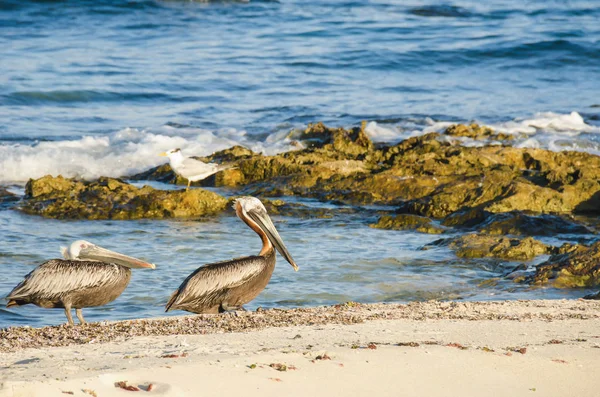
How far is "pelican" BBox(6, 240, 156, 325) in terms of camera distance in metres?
6.74

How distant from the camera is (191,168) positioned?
12914 millimetres

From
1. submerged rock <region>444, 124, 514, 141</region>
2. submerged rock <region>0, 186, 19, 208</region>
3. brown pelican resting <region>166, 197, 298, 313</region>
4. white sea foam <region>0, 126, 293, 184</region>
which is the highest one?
brown pelican resting <region>166, 197, 298, 313</region>

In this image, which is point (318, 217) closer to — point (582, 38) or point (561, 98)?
point (561, 98)

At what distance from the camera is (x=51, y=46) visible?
24766 mm

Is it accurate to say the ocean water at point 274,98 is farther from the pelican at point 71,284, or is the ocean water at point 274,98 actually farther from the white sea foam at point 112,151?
the pelican at point 71,284

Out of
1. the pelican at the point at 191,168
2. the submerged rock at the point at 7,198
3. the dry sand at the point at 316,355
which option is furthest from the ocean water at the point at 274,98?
the dry sand at the point at 316,355

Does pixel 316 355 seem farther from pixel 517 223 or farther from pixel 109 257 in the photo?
pixel 517 223

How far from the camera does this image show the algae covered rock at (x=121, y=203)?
11625 mm

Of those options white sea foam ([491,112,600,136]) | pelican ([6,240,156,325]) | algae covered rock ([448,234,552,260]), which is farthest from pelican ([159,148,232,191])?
white sea foam ([491,112,600,136])

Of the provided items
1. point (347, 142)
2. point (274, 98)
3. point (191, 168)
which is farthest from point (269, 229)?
point (274, 98)

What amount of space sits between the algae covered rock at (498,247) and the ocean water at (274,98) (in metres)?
0.20

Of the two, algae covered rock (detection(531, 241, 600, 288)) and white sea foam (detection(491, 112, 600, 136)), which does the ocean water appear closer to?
white sea foam (detection(491, 112, 600, 136))

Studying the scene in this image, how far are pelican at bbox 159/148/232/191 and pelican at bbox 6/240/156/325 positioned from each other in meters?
5.84

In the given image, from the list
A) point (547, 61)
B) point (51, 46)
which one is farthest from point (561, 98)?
point (51, 46)
